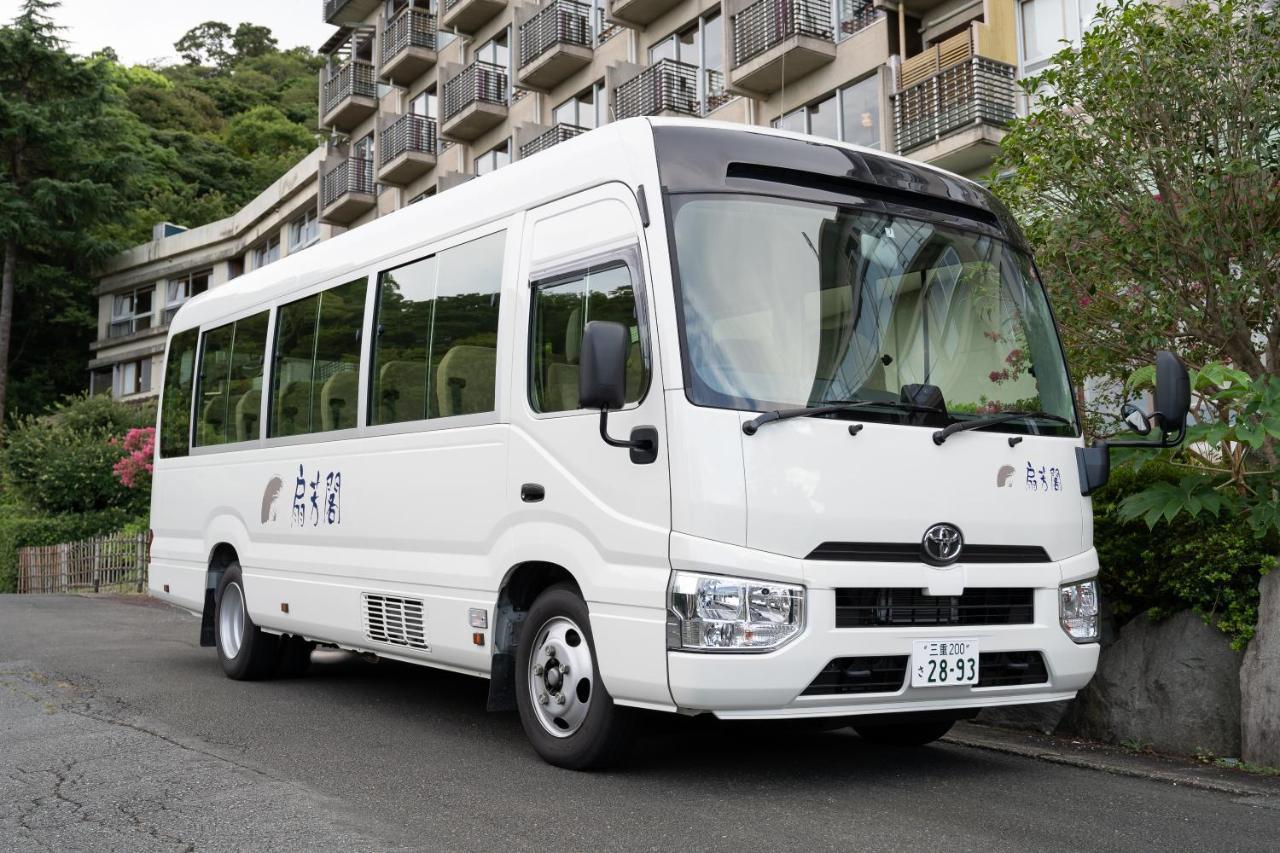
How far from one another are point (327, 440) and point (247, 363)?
6.35ft

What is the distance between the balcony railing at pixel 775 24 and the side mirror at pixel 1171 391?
19.4m

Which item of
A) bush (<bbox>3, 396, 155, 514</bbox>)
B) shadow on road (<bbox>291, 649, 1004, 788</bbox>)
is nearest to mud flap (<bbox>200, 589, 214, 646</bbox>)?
shadow on road (<bbox>291, 649, 1004, 788</bbox>)

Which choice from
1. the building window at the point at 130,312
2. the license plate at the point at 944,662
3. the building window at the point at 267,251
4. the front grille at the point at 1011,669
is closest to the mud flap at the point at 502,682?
the license plate at the point at 944,662

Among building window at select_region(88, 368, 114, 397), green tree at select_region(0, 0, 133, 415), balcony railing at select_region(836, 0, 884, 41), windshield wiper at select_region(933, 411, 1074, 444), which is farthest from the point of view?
building window at select_region(88, 368, 114, 397)

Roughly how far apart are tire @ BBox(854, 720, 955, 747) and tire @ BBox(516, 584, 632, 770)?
5.49 ft

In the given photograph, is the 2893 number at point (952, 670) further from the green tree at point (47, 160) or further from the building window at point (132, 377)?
the building window at point (132, 377)

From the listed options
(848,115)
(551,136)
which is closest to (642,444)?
(848,115)

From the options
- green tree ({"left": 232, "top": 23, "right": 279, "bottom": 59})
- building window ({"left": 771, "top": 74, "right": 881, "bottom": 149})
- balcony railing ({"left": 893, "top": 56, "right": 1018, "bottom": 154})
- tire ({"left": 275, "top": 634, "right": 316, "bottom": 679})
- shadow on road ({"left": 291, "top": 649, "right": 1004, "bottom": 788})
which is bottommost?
shadow on road ({"left": 291, "top": 649, "right": 1004, "bottom": 788})

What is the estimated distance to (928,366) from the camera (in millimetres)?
6449

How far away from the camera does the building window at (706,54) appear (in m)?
28.8

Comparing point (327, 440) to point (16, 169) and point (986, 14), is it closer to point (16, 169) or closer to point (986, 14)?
point (986, 14)

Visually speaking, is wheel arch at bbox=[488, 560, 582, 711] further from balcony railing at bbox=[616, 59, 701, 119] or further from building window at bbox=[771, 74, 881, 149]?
balcony railing at bbox=[616, 59, 701, 119]

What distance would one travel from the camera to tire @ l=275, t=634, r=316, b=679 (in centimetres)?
1030

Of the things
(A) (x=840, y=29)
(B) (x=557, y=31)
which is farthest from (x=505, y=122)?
(A) (x=840, y=29)
